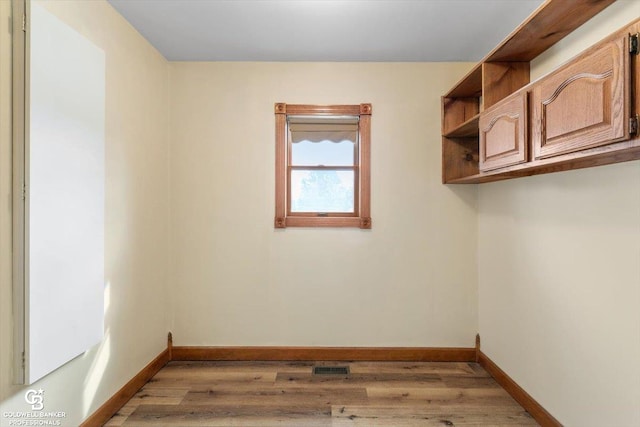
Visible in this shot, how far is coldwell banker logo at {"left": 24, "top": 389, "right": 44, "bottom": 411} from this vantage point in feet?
5.36

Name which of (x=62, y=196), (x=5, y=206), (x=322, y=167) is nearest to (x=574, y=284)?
(x=322, y=167)

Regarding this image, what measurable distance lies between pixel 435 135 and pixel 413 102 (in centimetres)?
35

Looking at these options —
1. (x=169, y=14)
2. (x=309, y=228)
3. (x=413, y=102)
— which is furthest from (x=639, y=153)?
(x=169, y=14)

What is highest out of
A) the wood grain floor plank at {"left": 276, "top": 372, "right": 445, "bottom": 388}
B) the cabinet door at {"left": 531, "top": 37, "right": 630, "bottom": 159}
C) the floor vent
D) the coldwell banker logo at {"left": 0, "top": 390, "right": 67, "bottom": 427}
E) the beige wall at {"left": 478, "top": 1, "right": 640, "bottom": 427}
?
the cabinet door at {"left": 531, "top": 37, "right": 630, "bottom": 159}

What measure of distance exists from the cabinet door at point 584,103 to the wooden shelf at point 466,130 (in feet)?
2.49

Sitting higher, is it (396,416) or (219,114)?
(219,114)

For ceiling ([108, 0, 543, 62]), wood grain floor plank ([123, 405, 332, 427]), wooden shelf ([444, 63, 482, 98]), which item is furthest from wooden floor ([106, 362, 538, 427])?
ceiling ([108, 0, 543, 62])

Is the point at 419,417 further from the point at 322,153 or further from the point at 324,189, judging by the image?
the point at 322,153

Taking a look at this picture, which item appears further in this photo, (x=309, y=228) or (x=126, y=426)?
(x=309, y=228)

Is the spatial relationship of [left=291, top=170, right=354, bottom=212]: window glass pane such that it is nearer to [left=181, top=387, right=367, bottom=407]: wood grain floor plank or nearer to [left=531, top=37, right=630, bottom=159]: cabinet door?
[left=181, top=387, right=367, bottom=407]: wood grain floor plank

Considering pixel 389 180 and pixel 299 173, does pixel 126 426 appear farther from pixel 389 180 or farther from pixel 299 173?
pixel 389 180

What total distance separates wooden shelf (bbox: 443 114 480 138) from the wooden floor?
6.39 feet

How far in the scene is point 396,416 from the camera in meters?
2.26

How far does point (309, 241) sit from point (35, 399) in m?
2.01
